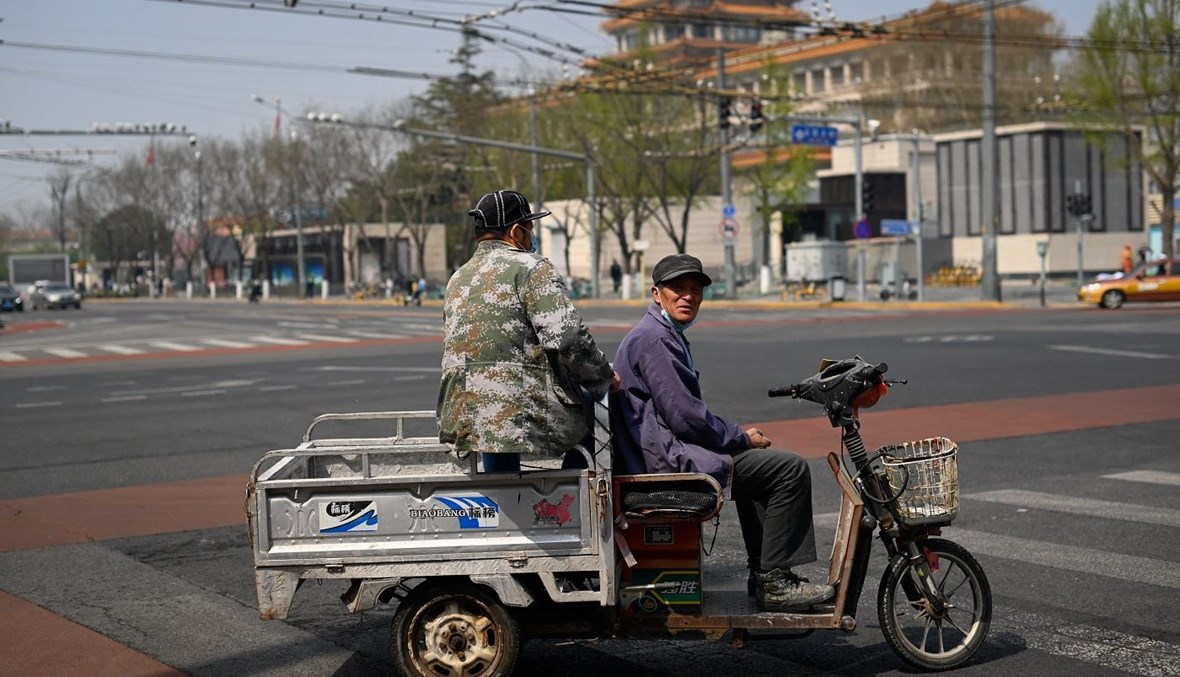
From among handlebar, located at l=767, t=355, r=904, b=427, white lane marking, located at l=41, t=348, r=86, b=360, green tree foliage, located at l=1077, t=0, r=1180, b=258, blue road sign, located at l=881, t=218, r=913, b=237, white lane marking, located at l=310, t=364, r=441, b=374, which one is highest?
green tree foliage, located at l=1077, t=0, r=1180, b=258

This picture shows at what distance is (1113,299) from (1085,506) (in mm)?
34100

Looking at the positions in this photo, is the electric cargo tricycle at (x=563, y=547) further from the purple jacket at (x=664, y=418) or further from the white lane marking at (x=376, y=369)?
the white lane marking at (x=376, y=369)

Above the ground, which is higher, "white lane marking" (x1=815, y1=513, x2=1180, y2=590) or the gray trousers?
the gray trousers

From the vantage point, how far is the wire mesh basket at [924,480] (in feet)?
19.1

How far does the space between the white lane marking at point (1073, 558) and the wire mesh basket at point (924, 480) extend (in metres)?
2.41

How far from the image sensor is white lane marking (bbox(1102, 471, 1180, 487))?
11.2m

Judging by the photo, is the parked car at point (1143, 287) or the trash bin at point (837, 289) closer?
the parked car at point (1143, 287)

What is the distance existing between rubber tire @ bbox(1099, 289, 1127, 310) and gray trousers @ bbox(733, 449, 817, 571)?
127 ft

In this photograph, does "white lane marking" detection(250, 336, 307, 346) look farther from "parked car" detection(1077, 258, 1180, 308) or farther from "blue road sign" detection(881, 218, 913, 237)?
"parked car" detection(1077, 258, 1180, 308)

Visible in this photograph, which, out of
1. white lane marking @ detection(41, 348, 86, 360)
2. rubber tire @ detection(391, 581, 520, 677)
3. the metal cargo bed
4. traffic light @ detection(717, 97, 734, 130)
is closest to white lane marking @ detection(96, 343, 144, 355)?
white lane marking @ detection(41, 348, 86, 360)

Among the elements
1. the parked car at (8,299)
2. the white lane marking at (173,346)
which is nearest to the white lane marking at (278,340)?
the white lane marking at (173,346)

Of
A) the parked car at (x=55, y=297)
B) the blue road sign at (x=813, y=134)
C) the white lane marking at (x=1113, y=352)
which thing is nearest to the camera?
the white lane marking at (x=1113, y=352)

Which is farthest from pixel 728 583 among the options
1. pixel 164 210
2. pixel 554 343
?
pixel 164 210

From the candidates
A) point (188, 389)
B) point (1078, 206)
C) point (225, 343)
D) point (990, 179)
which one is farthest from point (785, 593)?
point (1078, 206)
